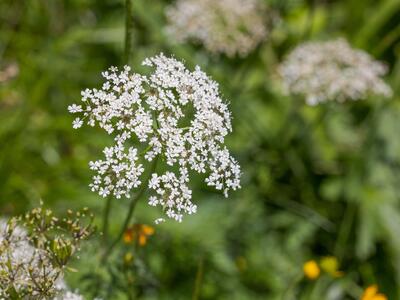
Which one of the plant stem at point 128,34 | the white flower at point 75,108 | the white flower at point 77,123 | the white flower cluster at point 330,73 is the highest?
the white flower cluster at point 330,73

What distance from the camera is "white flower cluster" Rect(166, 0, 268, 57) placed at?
15.7 ft

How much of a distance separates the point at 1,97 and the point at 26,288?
2448mm

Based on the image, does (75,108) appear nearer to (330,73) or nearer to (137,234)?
(137,234)

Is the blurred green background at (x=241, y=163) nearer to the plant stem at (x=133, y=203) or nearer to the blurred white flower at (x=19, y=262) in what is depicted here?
the plant stem at (x=133, y=203)

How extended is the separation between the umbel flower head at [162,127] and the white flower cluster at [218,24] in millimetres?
A: 2152

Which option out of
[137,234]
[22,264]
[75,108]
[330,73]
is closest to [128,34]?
[75,108]

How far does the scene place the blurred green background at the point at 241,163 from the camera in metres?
4.04

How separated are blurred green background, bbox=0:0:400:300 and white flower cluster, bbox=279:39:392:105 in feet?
1.46

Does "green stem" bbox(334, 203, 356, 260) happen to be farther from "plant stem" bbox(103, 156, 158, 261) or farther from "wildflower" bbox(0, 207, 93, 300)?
"wildflower" bbox(0, 207, 93, 300)

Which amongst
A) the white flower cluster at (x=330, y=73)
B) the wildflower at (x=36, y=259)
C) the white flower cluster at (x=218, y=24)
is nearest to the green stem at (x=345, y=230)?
the white flower cluster at (x=330, y=73)

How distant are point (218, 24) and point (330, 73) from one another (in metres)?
0.94

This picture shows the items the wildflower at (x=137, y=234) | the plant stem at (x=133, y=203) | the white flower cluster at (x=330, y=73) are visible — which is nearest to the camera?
the plant stem at (x=133, y=203)

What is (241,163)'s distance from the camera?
4797mm


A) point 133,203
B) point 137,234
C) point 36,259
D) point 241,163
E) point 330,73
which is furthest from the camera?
point 241,163
